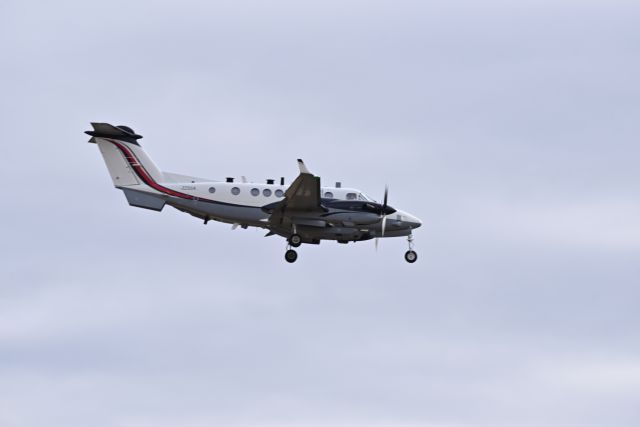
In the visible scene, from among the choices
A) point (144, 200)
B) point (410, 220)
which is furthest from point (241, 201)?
point (410, 220)

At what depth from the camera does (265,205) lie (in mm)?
58312

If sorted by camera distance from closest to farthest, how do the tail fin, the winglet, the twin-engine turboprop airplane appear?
1. the winglet
2. the twin-engine turboprop airplane
3. the tail fin

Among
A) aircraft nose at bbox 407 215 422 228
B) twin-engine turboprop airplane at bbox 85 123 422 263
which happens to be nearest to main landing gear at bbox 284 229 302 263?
twin-engine turboprop airplane at bbox 85 123 422 263

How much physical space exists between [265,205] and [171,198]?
182 inches

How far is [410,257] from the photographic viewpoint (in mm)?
60562

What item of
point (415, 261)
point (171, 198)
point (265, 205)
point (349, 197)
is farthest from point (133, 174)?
point (415, 261)

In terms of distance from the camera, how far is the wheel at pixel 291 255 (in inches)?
2311

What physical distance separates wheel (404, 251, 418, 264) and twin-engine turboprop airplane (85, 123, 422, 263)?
1.80 metres

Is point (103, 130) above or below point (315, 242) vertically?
above

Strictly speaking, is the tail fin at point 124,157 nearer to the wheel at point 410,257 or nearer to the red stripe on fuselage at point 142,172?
the red stripe on fuselage at point 142,172

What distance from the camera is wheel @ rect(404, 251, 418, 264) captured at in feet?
198

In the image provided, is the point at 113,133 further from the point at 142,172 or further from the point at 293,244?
the point at 293,244

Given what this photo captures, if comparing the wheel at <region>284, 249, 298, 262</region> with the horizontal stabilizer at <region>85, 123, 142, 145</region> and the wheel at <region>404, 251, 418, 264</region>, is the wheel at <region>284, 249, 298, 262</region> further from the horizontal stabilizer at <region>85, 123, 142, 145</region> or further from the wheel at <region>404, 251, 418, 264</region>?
the horizontal stabilizer at <region>85, 123, 142, 145</region>

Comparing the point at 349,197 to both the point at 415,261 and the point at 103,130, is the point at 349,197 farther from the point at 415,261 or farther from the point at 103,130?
the point at 103,130
